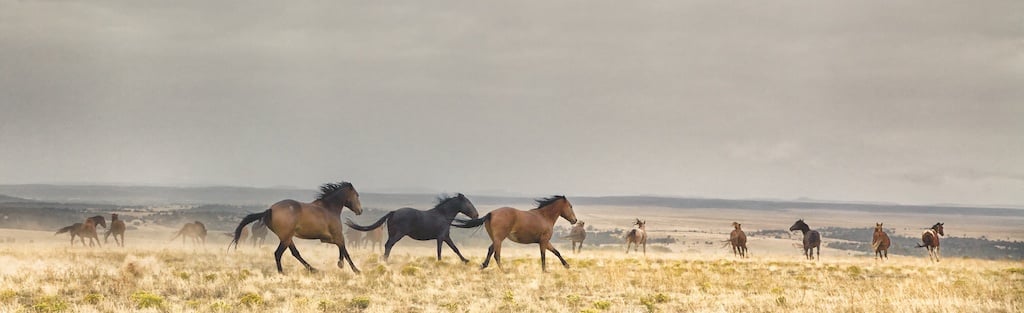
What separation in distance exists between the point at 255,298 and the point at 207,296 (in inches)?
59.7

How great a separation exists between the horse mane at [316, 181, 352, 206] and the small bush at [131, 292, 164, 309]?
7.56 metres

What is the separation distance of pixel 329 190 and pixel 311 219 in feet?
5.69

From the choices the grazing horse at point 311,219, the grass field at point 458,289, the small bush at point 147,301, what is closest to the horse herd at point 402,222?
the grazing horse at point 311,219

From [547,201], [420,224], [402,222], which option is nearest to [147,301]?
[402,222]

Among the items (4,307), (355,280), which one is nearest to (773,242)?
(355,280)

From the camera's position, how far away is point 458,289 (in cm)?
1794

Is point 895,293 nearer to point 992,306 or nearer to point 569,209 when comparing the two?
point 992,306

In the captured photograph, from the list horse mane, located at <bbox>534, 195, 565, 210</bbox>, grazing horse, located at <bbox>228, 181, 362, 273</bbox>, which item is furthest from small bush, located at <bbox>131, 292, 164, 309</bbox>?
horse mane, located at <bbox>534, 195, 565, 210</bbox>

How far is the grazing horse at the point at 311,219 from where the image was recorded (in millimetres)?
20188

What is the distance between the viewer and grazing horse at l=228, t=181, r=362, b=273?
20188 millimetres

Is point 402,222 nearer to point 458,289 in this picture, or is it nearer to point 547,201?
point 547,201

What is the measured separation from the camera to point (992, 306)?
15922mm

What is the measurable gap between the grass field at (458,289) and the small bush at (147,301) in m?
0.02

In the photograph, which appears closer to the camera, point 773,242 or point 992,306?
point 992,306
